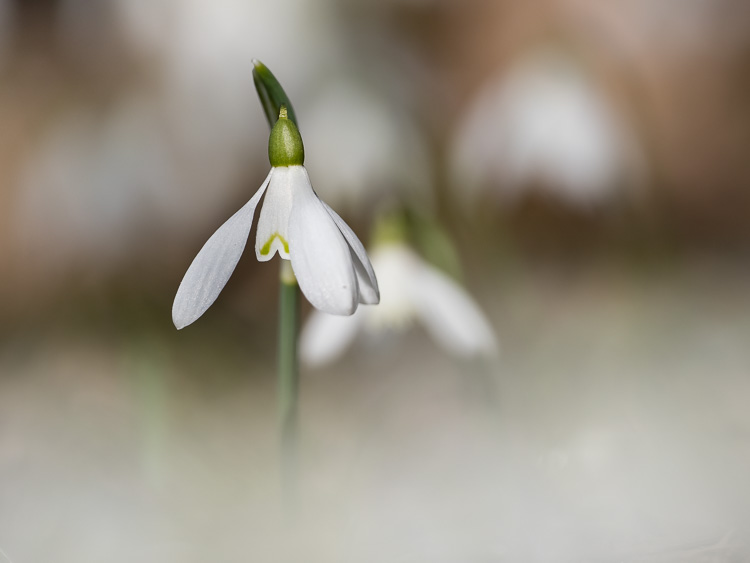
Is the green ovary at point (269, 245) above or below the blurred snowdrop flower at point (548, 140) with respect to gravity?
below

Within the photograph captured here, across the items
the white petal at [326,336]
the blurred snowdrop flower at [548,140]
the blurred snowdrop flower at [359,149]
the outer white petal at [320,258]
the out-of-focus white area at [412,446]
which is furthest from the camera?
the blurred snowdrop flower at [359,149]

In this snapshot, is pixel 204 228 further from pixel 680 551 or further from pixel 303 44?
pixel 680 551

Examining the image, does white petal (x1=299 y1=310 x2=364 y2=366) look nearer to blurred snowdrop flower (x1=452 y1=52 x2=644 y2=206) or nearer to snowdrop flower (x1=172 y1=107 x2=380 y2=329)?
snowdrop flower (x1=172 y1=107 x2=380 y2=329)

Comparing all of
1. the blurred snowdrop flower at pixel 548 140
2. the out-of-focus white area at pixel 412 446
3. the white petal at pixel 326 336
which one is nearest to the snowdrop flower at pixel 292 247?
the out-of-focus white area at pixel 412 446

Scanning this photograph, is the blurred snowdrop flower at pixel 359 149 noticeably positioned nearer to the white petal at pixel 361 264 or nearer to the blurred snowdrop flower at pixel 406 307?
the blurred snowdrop flower at pixel 406 307

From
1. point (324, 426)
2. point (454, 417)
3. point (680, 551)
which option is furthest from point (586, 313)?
point (680, 551)

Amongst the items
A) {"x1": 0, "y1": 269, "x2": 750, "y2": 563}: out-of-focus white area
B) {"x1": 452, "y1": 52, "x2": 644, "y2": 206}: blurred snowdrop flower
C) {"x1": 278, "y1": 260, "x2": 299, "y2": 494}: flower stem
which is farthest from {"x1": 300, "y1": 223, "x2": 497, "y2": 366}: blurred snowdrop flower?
{"x1": 452, "y1": 52, "x2": 644, "y2": 206}: blurred snowdrop flower
